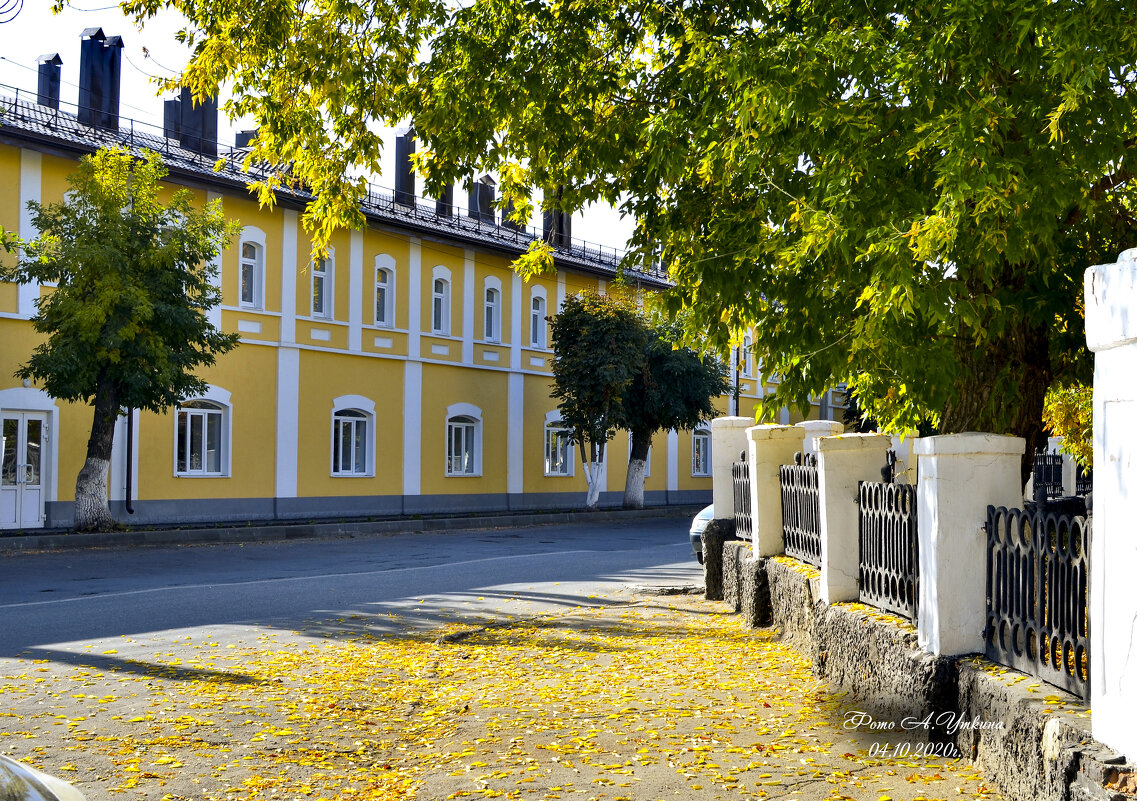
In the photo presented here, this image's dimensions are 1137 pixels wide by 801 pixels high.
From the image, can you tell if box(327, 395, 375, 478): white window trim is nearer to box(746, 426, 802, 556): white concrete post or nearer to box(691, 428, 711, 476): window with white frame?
box(691, 428, 711, 476): window with white frame

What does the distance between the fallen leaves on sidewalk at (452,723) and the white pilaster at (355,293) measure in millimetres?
20387

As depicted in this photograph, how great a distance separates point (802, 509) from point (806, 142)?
133 inches

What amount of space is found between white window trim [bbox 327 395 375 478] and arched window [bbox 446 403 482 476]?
2913 millimetres

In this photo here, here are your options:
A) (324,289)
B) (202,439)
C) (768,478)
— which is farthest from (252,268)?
(768,478)

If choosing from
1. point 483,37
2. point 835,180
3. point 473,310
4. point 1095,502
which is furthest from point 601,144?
point 473,310

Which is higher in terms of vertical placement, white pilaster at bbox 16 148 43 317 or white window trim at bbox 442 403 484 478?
white pilaster at bbox 16 148 43 317

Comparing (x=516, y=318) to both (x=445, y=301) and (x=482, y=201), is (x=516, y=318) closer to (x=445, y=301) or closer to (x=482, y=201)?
(x=445, y=301)

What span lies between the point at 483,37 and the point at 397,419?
22.1m

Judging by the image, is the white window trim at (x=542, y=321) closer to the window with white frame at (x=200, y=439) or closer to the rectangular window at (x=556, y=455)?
the rectangular window at (x=556, y=455)

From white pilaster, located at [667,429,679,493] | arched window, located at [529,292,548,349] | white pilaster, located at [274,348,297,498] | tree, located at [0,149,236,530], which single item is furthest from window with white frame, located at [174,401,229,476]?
white pilaster, located at [667,429,679,493]

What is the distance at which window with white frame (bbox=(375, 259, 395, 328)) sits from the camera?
30.4 meters

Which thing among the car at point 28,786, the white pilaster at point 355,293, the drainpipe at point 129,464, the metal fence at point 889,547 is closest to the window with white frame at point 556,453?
the white pilaster at point 355,293

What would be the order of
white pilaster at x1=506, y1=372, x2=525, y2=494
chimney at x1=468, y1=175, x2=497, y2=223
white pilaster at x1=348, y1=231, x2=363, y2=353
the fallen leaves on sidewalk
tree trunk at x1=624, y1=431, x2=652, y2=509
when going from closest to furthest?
1. the fallen leaves on sidewalk
2. white pilaster at x1=348, y1=231, x2=363, y2=353
3. white pilaster at x1=506, y1=372, x2=525, y2=494
4. tree trunk at x1=624, y1=431, x2=652, y2=509
5. chimney at x1=468, y1=175, x2=497, y2=223

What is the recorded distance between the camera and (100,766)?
550 cm
